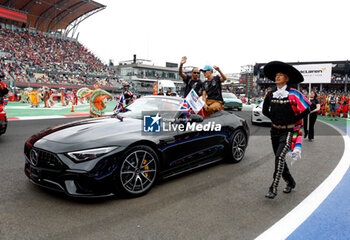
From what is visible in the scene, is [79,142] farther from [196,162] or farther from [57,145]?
[196,162]

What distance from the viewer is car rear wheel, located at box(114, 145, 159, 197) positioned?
3.29 m

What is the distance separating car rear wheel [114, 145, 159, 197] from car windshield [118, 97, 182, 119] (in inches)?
36.2

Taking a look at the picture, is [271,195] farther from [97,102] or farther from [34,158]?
[97,102]

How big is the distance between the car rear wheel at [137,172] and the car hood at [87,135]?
8.5 inches

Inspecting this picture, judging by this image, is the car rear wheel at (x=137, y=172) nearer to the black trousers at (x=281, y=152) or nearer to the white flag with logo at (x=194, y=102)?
the white flag with logo at (x=194, y=102)

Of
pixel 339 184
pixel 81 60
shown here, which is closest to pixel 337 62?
pixel 81 60

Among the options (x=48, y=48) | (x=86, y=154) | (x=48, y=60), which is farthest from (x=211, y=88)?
(x=48, y=48)

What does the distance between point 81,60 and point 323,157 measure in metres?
48.4

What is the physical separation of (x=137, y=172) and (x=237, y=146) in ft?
8.36

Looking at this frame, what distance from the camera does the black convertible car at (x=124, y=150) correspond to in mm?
3061

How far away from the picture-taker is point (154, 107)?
4.64m

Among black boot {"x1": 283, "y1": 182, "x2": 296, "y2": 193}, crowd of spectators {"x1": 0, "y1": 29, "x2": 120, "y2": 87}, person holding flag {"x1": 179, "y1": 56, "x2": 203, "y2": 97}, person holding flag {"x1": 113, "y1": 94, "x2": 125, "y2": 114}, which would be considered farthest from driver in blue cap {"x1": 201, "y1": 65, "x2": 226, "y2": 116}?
crowd of spectators {"x1": 0, "y1": 29, "x2": 120, "y2": 87}

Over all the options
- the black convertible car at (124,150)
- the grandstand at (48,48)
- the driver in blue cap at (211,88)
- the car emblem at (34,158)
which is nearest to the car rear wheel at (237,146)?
the black convertible car at (124,150)

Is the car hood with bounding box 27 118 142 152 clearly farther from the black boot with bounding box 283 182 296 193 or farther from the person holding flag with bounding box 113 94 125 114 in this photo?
the black boot with bounding box 283 182 296 193
